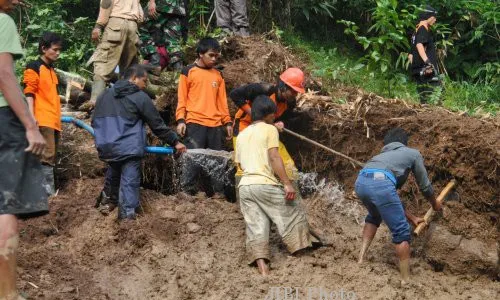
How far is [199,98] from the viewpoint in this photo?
25.0 feet

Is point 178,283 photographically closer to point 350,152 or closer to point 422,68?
point 350,152

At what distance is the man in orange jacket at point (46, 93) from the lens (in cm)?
712

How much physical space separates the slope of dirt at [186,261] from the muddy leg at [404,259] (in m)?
0.08

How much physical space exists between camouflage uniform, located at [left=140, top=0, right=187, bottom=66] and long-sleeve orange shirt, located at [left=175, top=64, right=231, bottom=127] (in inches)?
93.6

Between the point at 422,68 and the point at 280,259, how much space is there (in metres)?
4.27

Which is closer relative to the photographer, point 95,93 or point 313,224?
point 313,224

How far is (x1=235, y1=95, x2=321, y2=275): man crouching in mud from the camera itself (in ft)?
21.2

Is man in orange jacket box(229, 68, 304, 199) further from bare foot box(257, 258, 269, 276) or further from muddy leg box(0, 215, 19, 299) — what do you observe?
muddy leg box(0, 215, 19, 299)

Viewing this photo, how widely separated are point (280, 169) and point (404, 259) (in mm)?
1395

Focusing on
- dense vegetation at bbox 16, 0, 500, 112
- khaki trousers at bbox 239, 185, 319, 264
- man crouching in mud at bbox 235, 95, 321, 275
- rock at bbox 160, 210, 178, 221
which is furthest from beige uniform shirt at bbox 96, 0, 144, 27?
khaki trousers at bbox 239, 185, 319, 264

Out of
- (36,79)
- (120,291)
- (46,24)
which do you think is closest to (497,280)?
(120,291)

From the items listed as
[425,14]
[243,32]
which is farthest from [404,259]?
[243,32]

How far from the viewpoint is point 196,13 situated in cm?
1138

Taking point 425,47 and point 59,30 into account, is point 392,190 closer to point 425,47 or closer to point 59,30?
point 425,47
